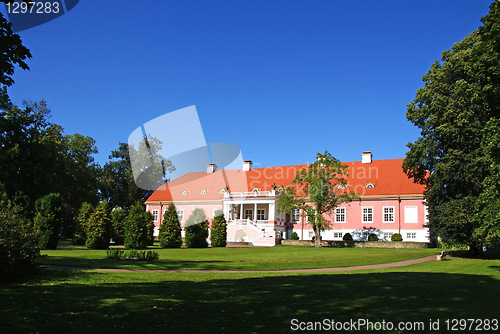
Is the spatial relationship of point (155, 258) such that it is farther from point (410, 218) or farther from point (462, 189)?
point (410, 218)

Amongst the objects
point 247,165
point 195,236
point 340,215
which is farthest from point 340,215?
point 195,236

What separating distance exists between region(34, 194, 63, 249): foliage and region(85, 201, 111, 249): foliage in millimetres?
3251

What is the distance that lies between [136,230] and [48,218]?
610 centimetres

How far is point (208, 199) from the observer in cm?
5300

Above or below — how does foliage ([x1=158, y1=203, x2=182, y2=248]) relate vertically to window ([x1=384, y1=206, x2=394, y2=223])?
below

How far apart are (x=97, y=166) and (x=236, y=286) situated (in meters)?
47.1

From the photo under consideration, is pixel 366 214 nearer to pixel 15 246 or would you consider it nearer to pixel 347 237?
pixel 347 237

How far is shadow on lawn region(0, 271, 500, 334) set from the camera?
6.03m

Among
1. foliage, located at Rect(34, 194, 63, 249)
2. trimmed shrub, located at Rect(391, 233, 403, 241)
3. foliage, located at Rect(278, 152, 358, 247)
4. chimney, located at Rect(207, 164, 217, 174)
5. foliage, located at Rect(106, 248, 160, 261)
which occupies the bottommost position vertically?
foliage, located at Rect(106, 248, 160, 261)

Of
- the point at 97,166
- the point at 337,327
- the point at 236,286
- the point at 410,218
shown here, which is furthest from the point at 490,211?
the point at 97,166

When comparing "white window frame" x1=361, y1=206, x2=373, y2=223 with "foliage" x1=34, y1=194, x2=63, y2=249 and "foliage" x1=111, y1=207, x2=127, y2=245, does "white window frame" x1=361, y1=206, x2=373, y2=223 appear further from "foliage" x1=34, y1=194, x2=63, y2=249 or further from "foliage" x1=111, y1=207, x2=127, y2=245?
"foliage" x1=34, y1=194, x2=63, y2=249

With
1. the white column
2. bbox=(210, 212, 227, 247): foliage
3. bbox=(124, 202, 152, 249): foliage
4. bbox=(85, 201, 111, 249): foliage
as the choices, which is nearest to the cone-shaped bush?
bbox=(124, 202, 152, 249): foliage

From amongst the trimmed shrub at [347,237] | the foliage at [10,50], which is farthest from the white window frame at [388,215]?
the foliage at [10,50]

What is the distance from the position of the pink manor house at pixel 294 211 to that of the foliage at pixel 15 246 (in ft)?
98.4
